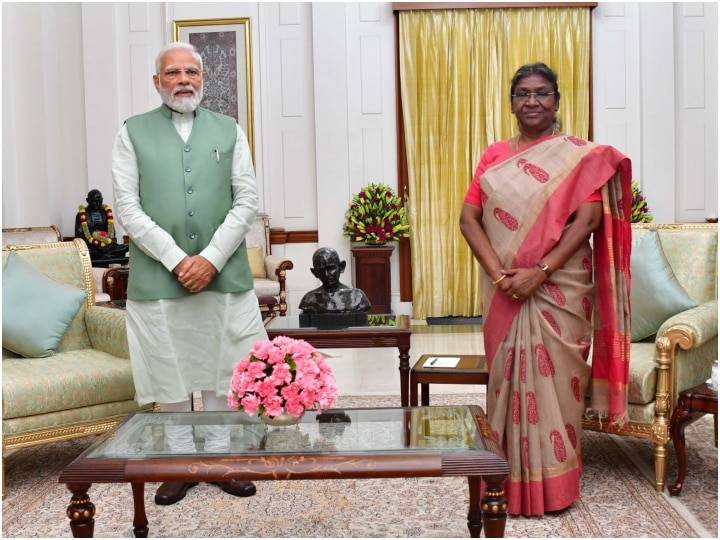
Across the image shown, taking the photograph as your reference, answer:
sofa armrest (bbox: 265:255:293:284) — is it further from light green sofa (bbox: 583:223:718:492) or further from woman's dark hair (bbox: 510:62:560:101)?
woman's dark hair (bbox: 510:62:560:101)

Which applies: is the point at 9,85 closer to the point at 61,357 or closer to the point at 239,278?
the point at 61,357

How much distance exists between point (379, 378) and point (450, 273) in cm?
311

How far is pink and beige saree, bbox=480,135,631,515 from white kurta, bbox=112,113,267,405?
101 cm

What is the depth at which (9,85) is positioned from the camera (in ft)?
25.3

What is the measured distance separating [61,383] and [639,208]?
21.4 ft

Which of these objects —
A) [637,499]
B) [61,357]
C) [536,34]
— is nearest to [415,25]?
[536,34]

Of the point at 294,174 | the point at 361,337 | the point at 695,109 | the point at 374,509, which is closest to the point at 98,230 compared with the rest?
the point at 294,174

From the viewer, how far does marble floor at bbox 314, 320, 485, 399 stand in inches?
220

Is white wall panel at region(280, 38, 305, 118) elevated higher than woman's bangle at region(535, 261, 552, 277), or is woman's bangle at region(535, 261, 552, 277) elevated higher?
white wall panel at region(280, 38, 305, 118)

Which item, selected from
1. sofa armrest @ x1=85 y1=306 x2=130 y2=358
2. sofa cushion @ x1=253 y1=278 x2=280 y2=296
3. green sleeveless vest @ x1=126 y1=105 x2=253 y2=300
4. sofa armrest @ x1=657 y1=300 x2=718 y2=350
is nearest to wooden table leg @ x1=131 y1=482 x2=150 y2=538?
green sleeveless vest @ x1=126 y1=105 x2=253 y2=300

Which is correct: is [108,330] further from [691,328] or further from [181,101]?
[691,328]

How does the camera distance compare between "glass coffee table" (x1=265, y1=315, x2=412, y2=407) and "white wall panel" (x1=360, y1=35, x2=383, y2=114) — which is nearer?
"glass coffee table" (x1=265, y1=315, x2=412, y2=407)

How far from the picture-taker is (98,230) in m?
8.20

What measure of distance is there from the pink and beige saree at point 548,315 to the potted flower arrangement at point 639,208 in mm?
5513
